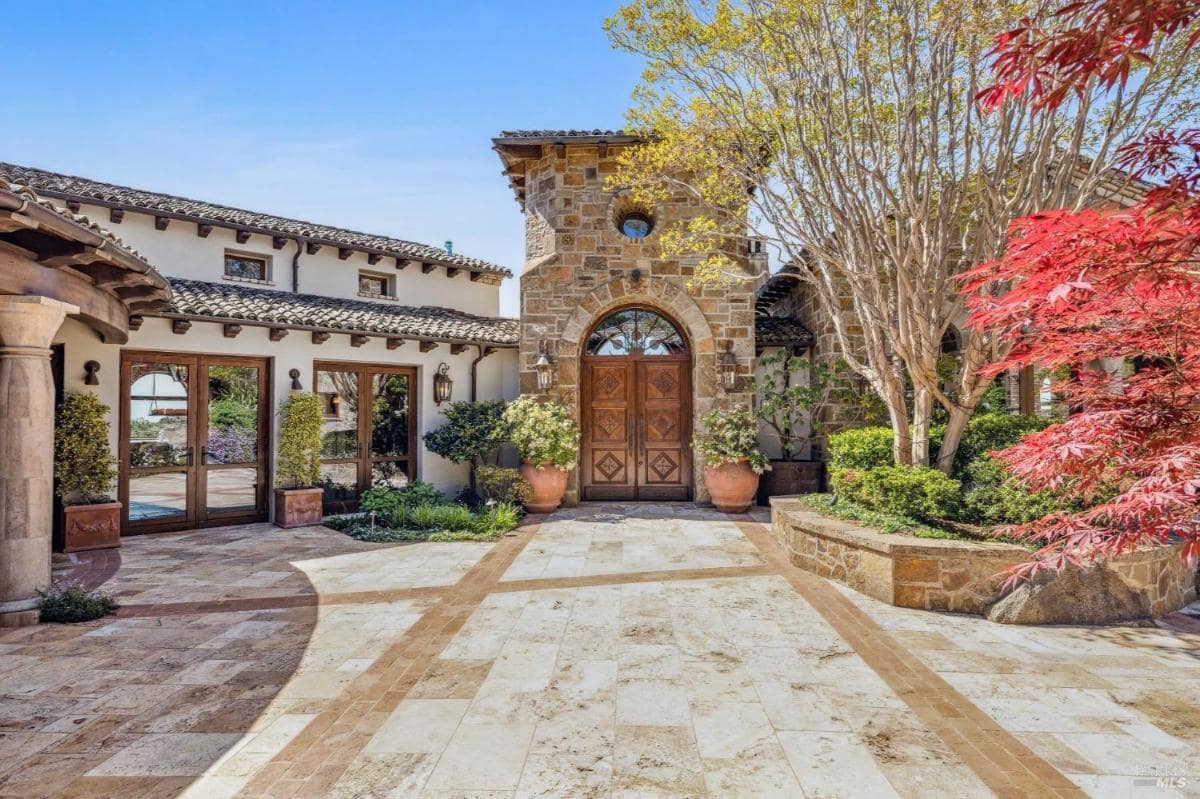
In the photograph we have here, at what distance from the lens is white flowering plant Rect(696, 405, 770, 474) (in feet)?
30.6

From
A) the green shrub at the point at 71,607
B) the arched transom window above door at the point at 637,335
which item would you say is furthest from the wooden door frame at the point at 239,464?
the arched transom window above door at the point at 637,335

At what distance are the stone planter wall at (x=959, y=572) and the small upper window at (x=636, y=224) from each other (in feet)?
22.0

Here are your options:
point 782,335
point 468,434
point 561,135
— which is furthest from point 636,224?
point 468,434

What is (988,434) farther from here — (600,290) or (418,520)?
(418,520)

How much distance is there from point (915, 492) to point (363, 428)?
8238 millimetres

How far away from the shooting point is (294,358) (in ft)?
30.0

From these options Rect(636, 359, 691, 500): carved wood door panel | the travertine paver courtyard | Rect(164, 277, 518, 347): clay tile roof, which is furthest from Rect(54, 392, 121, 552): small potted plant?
Rect(636, 359, 691, 500): carved wood door panel

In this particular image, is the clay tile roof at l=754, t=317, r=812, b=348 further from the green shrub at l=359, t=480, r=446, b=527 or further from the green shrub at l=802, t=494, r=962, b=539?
the green shrub at l=359, t=480, r=446, b=527

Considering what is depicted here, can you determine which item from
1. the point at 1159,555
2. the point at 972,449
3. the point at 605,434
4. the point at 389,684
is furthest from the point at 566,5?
the point at 1159,555

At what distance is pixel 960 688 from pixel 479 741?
2907 millimetres

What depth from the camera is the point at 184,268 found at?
9.81 m

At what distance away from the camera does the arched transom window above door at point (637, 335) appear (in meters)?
10.4

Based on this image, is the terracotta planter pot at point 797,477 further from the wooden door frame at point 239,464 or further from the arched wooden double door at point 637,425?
the wooden door frame at point 239,464

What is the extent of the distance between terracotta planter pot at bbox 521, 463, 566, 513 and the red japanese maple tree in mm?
6620
